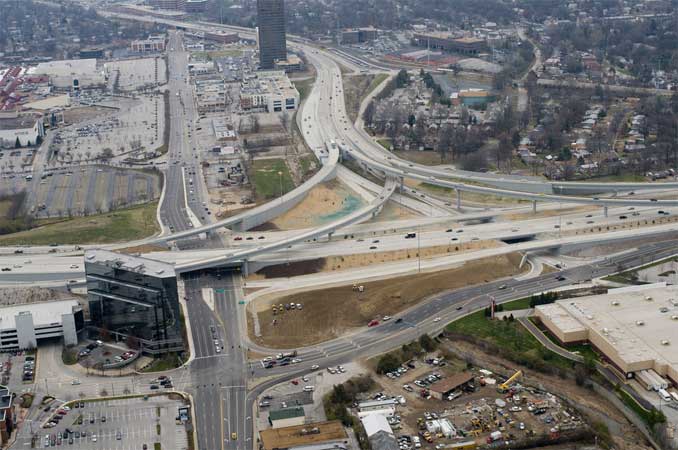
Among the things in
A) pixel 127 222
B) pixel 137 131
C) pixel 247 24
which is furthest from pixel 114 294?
pixel 247 24

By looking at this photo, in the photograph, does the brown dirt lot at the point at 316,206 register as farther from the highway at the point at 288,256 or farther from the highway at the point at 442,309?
the highway at the point at 442,309

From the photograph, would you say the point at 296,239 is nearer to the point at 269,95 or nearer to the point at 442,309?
the point at 442,309

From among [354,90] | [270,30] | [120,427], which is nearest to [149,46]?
[270,30]

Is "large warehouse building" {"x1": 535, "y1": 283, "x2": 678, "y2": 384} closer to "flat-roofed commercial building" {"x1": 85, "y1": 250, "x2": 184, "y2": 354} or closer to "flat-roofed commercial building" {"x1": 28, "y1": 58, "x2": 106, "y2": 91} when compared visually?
"flat-roofed commercial building" {"x1": 85, "y1": 250, "x2": 184, "y2": 354}

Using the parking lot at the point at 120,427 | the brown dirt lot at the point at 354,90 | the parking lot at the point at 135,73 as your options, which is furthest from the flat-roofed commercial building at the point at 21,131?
the parking lot at the point at 120,427

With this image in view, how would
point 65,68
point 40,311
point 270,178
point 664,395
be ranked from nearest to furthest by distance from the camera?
1. point 664,395
2. point 40,311
3. point 270,178
4. point 65,68

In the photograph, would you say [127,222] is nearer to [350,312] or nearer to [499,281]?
[350,312]
